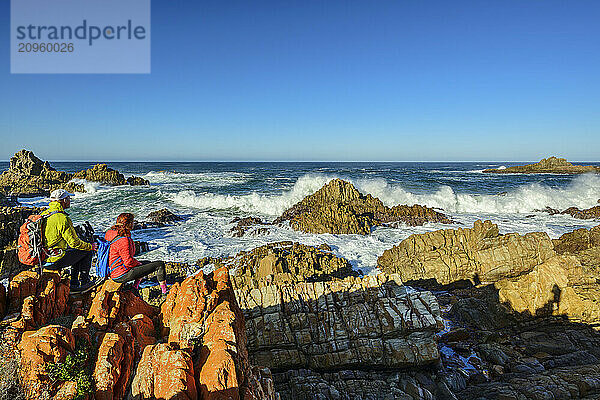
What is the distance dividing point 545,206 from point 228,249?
25970mm

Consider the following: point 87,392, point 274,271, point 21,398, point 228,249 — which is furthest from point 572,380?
point 228,249

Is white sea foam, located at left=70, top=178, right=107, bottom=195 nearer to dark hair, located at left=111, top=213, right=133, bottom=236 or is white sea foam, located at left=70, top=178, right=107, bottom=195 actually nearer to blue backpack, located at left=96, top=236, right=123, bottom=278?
blue backpack, located at left=96, top=236, right=123, bottom=278

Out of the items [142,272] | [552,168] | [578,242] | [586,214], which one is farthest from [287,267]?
[552,168]

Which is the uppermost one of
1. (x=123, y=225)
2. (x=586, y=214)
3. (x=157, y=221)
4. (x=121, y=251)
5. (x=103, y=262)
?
(x=123, y=225)

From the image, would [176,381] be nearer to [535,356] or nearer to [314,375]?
[314,375]

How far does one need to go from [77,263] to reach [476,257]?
11.9 metres

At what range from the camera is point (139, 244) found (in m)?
16.6

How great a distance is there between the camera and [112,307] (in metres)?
4.14

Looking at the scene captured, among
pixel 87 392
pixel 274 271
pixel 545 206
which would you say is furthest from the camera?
pixel 545 206

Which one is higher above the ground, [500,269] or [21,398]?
[21,398]

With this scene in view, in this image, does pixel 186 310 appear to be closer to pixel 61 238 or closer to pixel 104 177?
pixel 61 238

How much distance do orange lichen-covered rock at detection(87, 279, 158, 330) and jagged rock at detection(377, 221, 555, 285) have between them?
941 centimetres

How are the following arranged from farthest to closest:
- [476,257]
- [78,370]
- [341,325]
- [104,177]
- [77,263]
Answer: [104,177], [476,257], [341,325], [77,263], [78,370]

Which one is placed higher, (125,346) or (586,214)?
(125,346)
